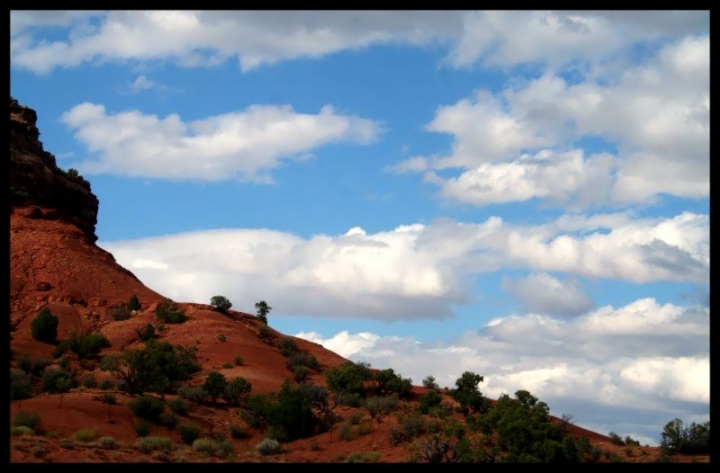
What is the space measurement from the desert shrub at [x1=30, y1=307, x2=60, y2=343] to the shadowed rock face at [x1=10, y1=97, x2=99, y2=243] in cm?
1066

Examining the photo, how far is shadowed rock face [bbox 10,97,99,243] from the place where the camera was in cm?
5641

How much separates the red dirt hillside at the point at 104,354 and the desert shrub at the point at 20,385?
0.14 metres

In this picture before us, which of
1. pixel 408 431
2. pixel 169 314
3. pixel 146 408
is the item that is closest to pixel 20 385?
pixel 146 408

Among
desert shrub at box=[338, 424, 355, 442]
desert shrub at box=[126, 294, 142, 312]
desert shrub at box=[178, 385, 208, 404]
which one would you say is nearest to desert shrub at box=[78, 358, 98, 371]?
desert shrub at box=[178, 385, 208, 404]

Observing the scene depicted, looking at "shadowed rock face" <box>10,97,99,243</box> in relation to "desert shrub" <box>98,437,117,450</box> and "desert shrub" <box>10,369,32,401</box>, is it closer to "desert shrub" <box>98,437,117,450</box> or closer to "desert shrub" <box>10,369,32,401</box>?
"desert shrub" <box>10,369,32,401</box>

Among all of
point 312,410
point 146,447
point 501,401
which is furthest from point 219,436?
point 501,401

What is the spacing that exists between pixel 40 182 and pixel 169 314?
14301mm

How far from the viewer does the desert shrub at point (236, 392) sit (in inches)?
1766

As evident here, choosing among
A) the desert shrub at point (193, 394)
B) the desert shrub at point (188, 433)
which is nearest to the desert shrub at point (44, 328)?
the desert shrub at point (193, 394)

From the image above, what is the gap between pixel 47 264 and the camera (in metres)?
59.3

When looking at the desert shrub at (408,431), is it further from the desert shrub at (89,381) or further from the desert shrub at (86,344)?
the desert shrub at (86,344)
